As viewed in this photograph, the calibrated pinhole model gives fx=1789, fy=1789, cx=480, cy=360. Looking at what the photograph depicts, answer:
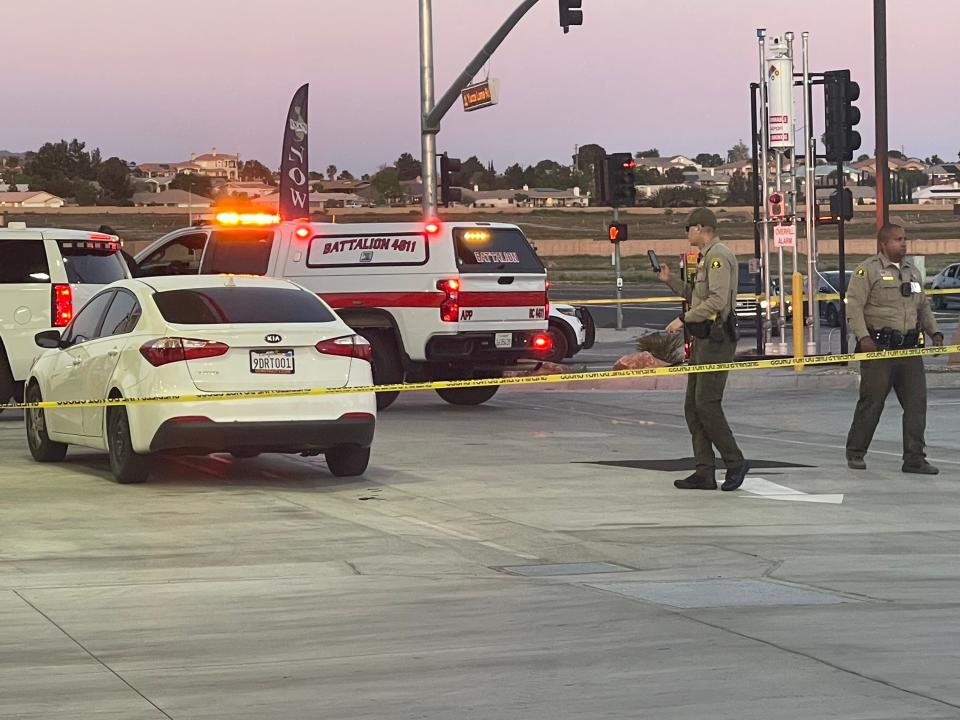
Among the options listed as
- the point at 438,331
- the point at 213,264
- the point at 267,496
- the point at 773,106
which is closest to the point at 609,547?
the point at 267,496

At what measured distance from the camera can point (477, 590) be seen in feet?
30.2

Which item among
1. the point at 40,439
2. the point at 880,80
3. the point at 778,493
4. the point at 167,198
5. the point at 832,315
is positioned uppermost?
the point at 167,198

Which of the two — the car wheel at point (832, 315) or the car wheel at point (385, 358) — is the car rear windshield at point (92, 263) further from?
the car wheel at point (832, 315)

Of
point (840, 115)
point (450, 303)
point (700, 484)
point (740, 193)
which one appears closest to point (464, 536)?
point (700, 484)

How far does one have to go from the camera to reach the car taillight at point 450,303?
20.2 meters

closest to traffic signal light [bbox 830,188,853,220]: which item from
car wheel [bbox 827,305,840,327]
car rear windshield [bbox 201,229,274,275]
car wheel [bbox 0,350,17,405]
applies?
car rear windshield [bbox 201,229,274,275]

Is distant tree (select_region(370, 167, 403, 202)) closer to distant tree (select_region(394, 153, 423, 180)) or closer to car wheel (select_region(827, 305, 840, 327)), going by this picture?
distant tree (select_region(394, 153, 423, 180))

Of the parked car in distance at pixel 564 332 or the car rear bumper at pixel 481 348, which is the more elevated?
the car rear bumper at pixel 481 348

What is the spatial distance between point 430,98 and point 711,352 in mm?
17224

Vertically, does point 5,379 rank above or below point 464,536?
above

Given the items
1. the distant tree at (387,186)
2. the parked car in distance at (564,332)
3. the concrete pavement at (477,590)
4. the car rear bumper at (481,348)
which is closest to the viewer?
the concrete pavement at (477,590)

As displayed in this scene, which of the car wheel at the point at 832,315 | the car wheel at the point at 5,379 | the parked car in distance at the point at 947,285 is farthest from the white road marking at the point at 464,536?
the parked car in distance at the point at 947,285

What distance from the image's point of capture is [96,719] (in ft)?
21.0

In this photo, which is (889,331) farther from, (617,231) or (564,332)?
(617,231)
